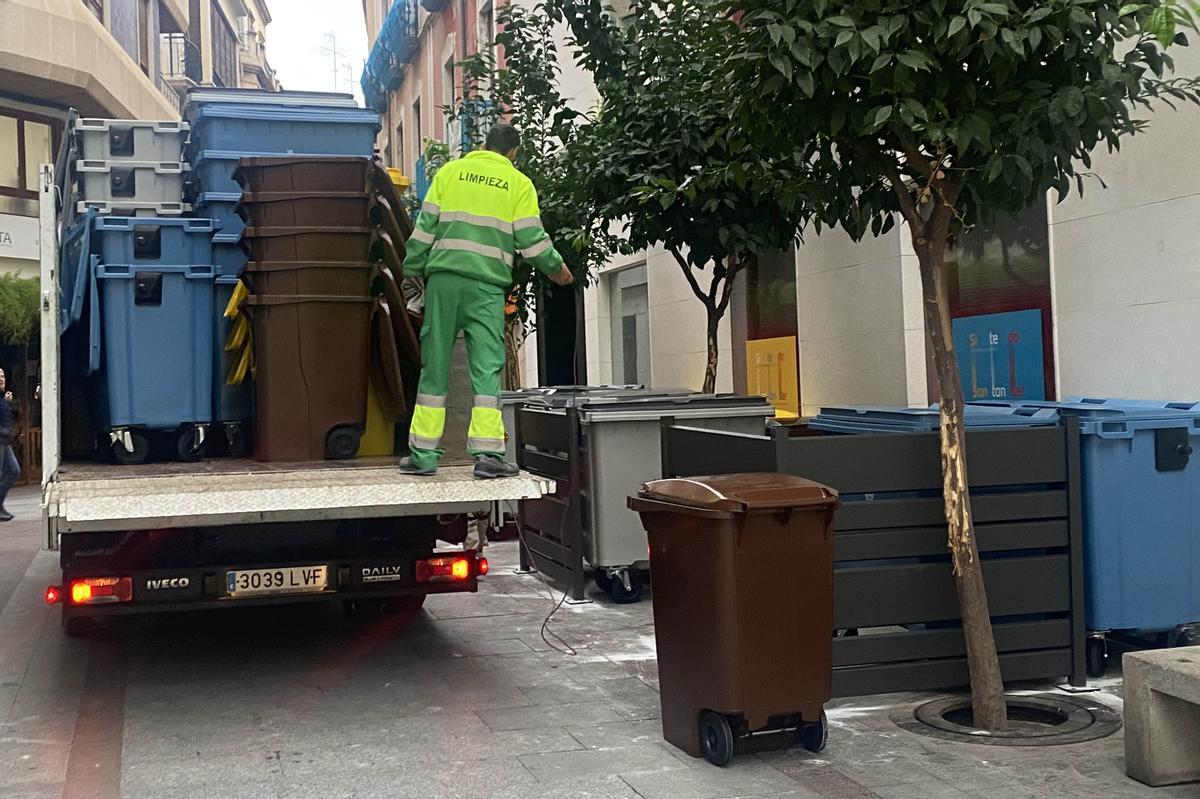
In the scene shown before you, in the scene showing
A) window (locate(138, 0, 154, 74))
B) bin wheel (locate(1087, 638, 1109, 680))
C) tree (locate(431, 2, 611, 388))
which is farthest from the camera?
window (locate(138, 0, 154, 74))

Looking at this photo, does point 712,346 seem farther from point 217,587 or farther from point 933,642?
point 217,587

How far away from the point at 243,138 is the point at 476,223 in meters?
2.40

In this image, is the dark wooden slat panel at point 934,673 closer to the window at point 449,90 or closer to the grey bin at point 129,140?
the grey bin at point 129,140

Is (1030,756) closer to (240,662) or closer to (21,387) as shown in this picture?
(240,662)

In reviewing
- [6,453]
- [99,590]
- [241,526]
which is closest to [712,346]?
[241,526]

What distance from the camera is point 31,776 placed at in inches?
194

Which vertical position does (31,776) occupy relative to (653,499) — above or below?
below

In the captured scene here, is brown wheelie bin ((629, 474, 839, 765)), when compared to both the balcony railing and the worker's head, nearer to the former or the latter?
the worker's head

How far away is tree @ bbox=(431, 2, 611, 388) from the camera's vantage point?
432 inches

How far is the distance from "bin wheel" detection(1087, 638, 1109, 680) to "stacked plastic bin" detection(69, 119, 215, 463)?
185 inches

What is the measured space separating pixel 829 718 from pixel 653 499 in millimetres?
1323

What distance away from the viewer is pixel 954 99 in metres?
5.18

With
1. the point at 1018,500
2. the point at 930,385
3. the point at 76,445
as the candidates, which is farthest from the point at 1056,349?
the point at 76,445

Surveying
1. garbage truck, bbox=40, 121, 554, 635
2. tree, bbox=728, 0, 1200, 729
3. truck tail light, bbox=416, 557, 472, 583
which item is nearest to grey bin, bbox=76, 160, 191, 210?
Result: garbage truck, bbox=40, 121, 554, 635
